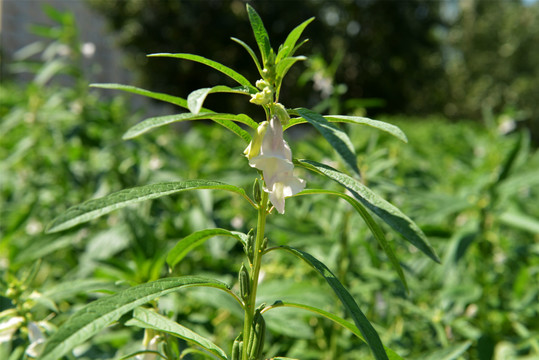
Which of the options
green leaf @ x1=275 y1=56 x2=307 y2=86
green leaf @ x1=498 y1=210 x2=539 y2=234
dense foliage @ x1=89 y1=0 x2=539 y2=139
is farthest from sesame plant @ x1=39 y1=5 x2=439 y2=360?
dense foliage @ x1=89 y1=0 x2=539 y2=139

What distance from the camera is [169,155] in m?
2.02

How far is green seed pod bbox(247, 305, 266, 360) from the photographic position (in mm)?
612

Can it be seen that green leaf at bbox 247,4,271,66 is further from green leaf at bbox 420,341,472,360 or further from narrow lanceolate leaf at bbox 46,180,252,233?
green leaf at bbox 420,341,472,360

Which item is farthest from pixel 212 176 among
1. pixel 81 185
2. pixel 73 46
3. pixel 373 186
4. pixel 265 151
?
pixel 265 151

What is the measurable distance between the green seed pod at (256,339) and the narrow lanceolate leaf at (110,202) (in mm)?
187

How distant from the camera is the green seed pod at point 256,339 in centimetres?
61

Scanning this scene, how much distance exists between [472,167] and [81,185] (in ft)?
5.51

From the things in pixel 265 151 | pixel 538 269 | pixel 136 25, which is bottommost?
pixel 265 151

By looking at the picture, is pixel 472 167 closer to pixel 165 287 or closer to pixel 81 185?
pixel 81 185

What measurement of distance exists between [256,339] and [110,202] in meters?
0.25

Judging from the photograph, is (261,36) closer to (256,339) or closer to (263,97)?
(263,97)

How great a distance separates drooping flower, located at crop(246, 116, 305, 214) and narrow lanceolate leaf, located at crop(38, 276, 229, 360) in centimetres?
15

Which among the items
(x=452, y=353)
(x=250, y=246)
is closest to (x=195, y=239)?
(x=250, y=246)

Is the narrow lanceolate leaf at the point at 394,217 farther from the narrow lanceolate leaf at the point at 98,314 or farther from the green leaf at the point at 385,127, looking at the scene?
the narrow lanceolate leaf at the point at 98,314
